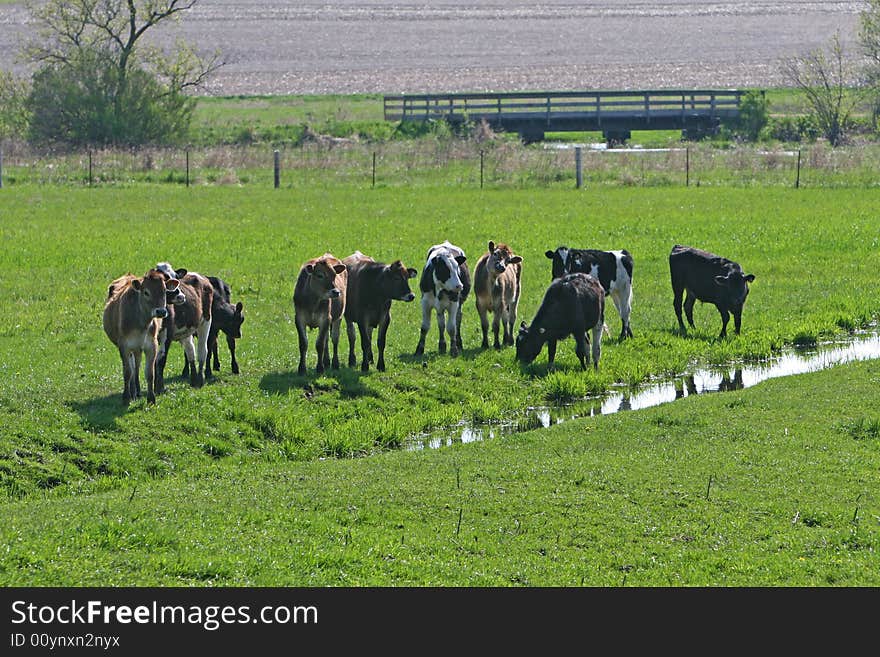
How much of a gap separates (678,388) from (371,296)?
466 centimetres

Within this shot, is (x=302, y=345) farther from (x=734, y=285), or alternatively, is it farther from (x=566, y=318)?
(x=734, y=285)

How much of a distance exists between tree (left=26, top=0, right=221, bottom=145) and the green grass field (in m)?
37.4

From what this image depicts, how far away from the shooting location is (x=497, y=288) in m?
21.5

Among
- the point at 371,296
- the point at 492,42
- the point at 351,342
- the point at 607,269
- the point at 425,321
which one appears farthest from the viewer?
the point at 492,42

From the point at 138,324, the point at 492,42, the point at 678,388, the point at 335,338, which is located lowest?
the point at 678,388

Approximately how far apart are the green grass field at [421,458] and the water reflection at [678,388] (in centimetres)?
32

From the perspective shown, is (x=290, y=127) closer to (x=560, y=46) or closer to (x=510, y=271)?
(x=510, y=271)

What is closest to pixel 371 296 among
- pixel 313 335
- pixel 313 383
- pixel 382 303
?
pixel 382 303

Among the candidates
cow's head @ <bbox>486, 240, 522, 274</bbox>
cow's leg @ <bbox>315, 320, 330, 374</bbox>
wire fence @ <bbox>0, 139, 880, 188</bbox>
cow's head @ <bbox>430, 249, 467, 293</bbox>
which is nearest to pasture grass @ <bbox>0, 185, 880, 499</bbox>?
cow's leg @ <bbox>315, 320, 330, 374</bbox>

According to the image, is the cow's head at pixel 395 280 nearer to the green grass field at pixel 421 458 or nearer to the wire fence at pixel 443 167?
the green grass field at pixel 421 458

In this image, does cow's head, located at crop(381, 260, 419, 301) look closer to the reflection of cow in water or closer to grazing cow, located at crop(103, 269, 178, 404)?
grazing cow, located at crop(103, 269, 178, 404)

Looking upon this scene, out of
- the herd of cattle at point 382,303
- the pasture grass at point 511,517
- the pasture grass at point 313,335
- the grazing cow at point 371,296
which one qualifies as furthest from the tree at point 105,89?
the pasture grass at point 511,517

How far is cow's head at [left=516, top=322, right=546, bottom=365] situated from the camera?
65.9 feet

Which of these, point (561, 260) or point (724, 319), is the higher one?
point (561, 260)
